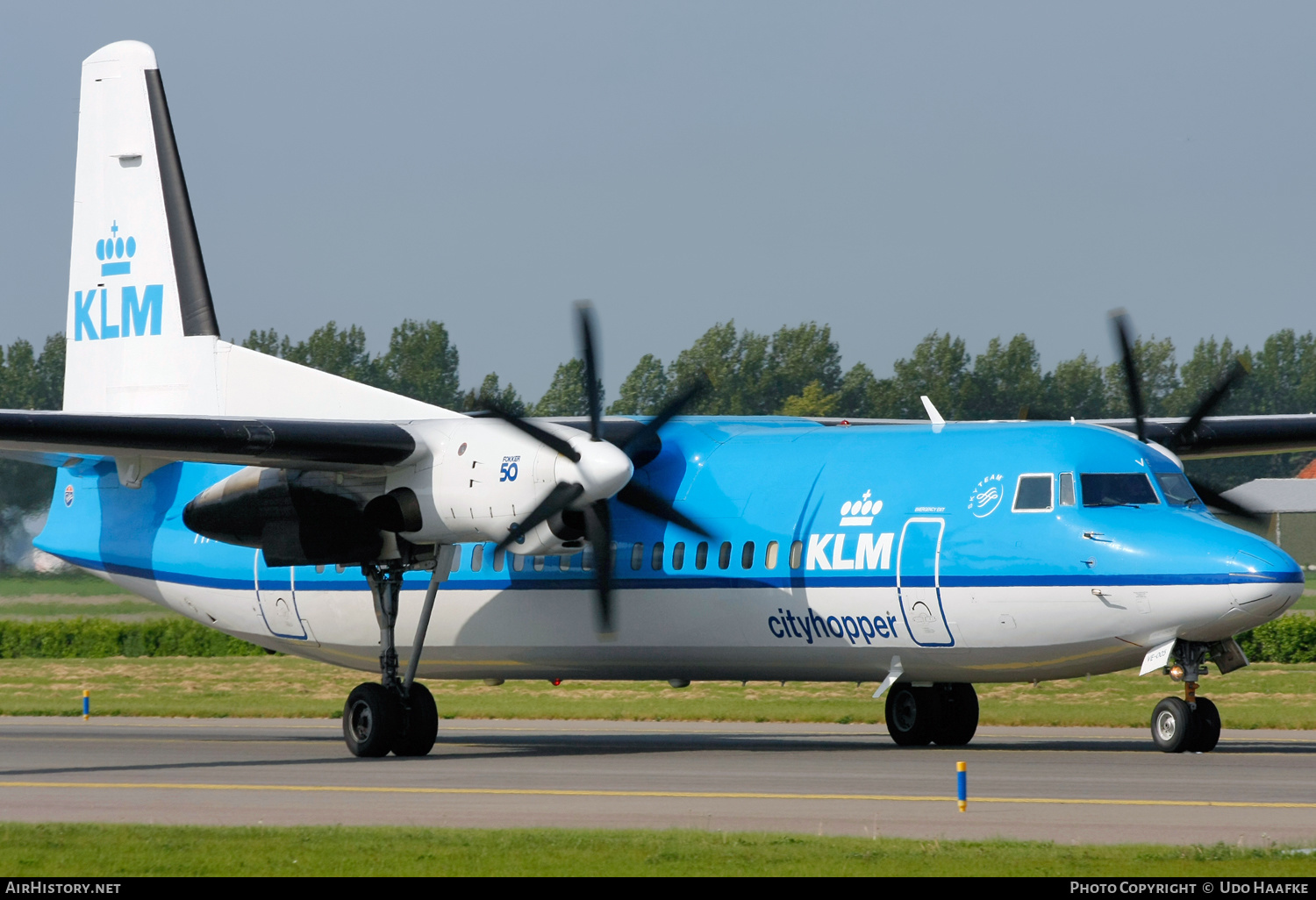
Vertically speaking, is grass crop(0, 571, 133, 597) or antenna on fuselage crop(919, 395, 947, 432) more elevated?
antenna on fuselage crop(919, 395, 947, 432)

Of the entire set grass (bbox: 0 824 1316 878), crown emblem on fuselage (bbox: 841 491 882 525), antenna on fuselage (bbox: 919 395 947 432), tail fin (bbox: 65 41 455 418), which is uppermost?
tail fin (bbox: 65 41 455 418)

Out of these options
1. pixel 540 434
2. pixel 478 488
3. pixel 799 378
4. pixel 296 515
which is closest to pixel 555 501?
pixel 540 434

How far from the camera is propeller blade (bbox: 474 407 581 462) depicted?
19.8 meters

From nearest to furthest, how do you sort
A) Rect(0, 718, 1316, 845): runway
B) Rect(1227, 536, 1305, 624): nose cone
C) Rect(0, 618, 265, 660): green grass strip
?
Rect(0, 718, 1316, 845): runway → Rect(1227, 536, 1305, 624): nose cone → Rect(0, 618, 265, 660): green grass strip

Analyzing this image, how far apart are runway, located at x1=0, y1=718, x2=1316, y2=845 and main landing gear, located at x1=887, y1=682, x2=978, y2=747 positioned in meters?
0.41

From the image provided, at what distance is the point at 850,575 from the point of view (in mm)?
20375

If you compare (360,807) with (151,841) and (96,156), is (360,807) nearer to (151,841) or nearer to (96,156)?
(151,841)

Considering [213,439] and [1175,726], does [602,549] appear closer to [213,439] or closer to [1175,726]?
[213,439]

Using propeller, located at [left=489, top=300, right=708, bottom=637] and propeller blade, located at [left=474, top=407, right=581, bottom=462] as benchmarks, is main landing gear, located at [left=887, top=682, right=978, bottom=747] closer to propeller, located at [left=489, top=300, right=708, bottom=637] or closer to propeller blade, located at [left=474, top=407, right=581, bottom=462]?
propeller, located at [left=489, top=300, right=708, bottom=637]

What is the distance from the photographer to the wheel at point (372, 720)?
21.4 meters

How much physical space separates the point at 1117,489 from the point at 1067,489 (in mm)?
557

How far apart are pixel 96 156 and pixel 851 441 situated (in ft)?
42.5

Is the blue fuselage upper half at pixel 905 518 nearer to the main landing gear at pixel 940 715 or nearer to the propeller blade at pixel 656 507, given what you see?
the propeller blade at pixel 656 507

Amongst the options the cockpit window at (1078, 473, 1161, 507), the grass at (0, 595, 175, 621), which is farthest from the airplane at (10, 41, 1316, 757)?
the grass at (0, 595, 175, 621)
